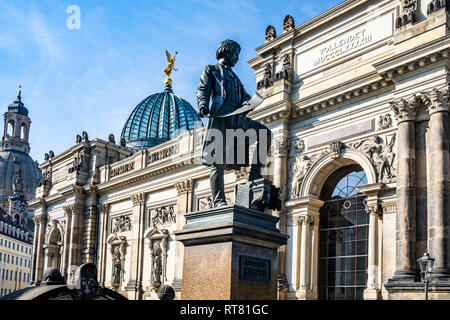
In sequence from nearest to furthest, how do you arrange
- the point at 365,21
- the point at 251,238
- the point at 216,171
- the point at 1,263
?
1. the point at 251,238
2. the point at 216,171
3. the point at 365,21
4. the point at 1,263

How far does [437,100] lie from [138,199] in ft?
67.6

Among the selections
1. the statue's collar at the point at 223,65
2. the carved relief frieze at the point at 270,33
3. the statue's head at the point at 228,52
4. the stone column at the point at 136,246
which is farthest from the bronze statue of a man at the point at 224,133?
the stone column at the point at 136,246

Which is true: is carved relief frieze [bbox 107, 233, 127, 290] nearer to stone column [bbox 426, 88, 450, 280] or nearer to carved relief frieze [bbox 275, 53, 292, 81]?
carved relief frieze [bbox 275, 53, 292, 81]

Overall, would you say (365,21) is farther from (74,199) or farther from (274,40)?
(74,199)

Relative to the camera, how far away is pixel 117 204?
36.6 m

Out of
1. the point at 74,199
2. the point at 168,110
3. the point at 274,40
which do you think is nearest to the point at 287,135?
the point at 274,40

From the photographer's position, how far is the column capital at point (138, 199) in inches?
1336

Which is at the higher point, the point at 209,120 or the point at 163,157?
the point at 163,157

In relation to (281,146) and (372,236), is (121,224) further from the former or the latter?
(372,236)

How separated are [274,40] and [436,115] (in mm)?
9319

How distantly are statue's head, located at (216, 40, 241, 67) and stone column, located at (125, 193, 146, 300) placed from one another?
25.3 m

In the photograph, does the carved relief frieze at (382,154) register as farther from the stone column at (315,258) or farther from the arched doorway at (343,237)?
the stone column at (315,258)

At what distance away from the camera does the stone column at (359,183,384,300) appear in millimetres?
19469

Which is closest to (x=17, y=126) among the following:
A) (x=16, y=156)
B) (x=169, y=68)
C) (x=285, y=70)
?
(x=16, y=156)
